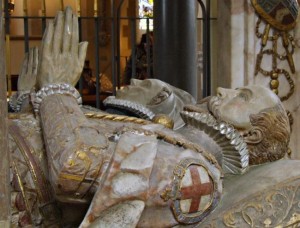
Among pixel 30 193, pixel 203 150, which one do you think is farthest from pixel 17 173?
pixel 203 150

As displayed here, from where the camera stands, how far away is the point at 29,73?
240cm

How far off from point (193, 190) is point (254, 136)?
0.38 meters

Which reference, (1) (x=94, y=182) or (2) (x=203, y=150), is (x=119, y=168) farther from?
(2) (x=203, y=150)

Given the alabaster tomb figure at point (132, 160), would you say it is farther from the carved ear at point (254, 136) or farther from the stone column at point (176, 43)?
the stone column at point (176, 43)

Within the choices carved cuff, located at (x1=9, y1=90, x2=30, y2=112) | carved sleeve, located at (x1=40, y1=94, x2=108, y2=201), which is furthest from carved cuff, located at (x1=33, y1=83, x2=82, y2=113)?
carved cuff, located at (x1=9, y1=90, x2=30, y2=112)

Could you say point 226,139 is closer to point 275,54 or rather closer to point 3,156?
point 3,156

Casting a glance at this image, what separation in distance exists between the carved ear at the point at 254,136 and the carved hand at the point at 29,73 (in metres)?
0.78

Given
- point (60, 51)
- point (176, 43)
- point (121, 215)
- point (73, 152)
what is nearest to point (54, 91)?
point (60, 51)

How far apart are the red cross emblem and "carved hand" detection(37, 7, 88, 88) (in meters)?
0.49

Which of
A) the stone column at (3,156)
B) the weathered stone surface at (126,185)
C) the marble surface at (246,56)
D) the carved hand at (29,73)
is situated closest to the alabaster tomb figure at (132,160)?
the weathered stone surface at (126,185)

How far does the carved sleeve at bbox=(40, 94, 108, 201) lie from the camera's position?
1.67 metres

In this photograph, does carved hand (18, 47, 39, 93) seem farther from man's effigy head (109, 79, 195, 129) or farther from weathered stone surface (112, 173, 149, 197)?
weathered stone surface (112, 173, 149, 197)

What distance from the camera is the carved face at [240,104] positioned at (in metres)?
2.05

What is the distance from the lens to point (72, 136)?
1718mm
